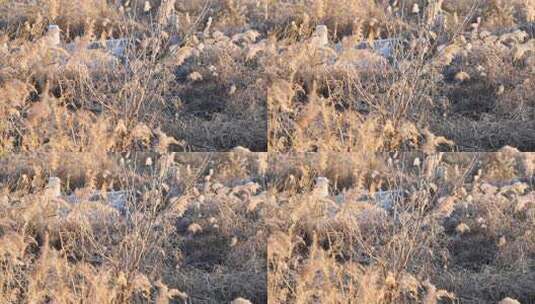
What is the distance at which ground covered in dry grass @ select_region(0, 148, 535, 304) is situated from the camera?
327 cm

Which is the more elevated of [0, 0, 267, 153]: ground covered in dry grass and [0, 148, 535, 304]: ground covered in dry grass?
[0, 0, 267, 153]: ground covered in dry grass

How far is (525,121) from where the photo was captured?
3.24 metres

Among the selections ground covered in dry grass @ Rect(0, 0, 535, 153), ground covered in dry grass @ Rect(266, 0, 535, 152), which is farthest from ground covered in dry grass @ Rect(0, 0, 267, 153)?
ground covered in dry grass @ Rect(266, 0, 535, 152)

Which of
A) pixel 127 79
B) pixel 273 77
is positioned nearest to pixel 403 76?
pixel 273 77

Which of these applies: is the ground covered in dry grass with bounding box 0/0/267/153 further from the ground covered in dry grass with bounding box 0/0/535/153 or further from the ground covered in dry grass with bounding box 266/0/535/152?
the ground covered in dry grass with bounding box 266/0/535/152

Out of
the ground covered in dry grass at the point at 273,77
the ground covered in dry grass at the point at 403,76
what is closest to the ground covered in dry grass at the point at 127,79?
the ground covered in dry grass at the point at 273,77

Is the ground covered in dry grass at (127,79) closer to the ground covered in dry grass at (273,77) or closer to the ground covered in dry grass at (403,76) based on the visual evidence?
the ground covered in dry grass at (273,77)

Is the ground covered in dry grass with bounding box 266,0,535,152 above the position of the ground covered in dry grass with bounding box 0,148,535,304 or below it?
above

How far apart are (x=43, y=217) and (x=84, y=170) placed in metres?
0.28

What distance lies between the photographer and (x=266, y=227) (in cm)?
332

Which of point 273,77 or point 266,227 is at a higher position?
point 273,77

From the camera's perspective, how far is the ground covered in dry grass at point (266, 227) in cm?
327

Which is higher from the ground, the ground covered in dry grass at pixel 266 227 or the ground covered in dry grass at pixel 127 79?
the ground covered in dry grass at pixel 127 79

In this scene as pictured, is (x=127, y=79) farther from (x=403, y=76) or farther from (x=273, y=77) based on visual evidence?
(x=403, y=76)
